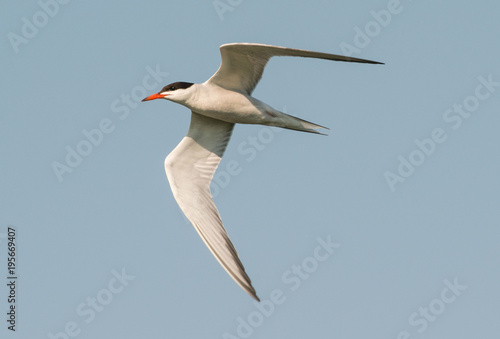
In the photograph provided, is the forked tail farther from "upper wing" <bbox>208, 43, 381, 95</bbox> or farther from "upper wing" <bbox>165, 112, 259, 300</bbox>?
"upper wing" <bbox>165, 112, 259, 300</bbox>

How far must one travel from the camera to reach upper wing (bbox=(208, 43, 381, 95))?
11266mm

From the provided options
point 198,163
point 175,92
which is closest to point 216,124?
point 198,163

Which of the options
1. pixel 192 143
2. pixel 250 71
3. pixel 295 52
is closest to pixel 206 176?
pixel 192 143

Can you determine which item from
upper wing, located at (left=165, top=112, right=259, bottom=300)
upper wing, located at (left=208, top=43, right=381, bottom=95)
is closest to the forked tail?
upper wing, located at (left=208, top=43, right=381, bottom=95)

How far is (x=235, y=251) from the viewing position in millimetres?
12117

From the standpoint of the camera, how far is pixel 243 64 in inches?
472

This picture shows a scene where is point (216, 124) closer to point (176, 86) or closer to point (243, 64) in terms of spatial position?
point (176, 86)

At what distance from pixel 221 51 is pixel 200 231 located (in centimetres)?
304

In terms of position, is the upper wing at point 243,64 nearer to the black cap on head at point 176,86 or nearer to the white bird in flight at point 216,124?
the white bird in flight at point 216,124

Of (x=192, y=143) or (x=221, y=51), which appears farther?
(x=192, y=143)

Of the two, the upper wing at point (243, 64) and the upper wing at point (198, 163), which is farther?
the upper wing at point (198, 163)

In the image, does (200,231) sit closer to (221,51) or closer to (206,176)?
(206,176)

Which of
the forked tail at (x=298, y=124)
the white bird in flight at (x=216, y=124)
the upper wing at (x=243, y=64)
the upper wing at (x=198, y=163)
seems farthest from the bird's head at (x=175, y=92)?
the forked tail at (x=298, y=124)

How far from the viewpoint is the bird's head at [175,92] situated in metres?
12.2
